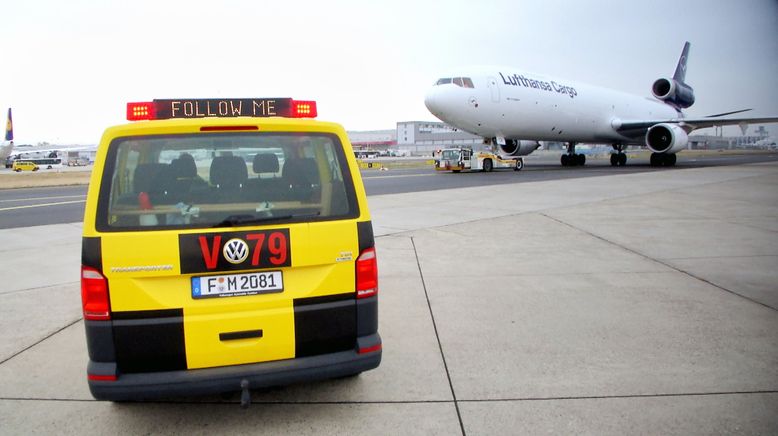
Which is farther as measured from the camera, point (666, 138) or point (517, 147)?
point (517, 147)

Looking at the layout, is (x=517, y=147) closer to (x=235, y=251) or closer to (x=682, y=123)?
(x=682, y=123)

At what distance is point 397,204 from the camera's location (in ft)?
46.9

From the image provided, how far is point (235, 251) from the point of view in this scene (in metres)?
2.96

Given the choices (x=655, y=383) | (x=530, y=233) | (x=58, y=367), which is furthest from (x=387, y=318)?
(x=530, y=233)

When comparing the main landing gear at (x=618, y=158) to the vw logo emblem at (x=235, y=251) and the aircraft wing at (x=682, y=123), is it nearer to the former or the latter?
the aircraft wing at (x=682, y=123)

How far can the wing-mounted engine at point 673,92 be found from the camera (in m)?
39.0

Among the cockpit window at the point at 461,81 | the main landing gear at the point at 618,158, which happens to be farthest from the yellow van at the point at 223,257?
the main landing gear at the point at 618,158

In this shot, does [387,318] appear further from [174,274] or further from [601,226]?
[601,226]

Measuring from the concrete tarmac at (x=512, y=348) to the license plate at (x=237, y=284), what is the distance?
865mm

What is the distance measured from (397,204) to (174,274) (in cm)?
1152

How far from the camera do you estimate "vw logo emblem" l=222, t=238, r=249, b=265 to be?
9.65 feet

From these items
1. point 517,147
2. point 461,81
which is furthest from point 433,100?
point 517,147

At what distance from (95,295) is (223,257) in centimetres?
71

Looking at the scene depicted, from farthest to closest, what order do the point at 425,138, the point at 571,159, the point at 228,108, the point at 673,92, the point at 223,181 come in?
the point at 425,138, the point at 673,92, the point at 571,159, the point at 228,108, the point at 223,181
